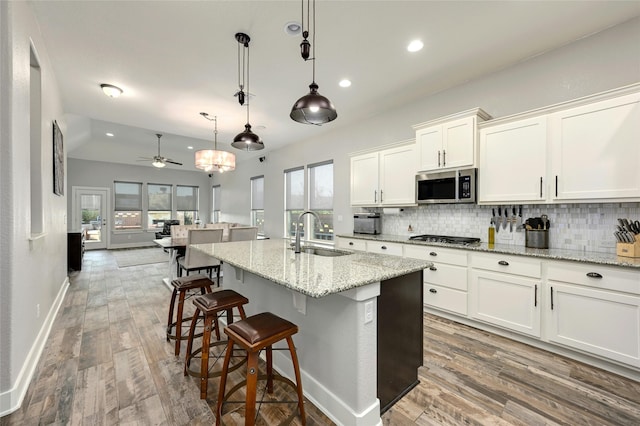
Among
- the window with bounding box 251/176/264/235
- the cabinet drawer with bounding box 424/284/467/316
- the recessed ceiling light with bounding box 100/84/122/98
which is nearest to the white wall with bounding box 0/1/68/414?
the recessed ceiling light with bounding box 100/84/122/98

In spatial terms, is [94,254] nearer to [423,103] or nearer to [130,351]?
[130,351]

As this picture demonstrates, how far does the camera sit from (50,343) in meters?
2.58

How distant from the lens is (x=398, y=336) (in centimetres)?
185

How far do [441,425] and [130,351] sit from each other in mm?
2639

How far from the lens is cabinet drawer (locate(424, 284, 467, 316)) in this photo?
2.98 meters

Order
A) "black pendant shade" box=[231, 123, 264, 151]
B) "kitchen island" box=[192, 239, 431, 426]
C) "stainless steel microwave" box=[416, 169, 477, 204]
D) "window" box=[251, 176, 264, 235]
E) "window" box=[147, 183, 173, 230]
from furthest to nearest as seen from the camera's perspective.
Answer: "window" box=[147, 183, 173, 230], "window" box=[251, 176, 264, 235], "stainless steel microwave" box=[416, 169, 477, 204], "black pendant shade" box=[231, 123, 264, 151], "kitchen island" box=[192, 239, 431, 426]

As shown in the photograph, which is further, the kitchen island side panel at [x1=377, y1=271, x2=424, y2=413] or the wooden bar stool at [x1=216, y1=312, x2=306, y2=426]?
the kitchen island side panel at [x1=377, y1=271, x2=424, y2=413]

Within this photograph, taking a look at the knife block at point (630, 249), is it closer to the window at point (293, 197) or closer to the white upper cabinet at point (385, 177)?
the white upper cabinet at point (385, 177)

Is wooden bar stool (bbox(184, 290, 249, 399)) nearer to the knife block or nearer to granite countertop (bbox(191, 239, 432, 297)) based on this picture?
granite countertop (bbox(191, 239, 432, 297))

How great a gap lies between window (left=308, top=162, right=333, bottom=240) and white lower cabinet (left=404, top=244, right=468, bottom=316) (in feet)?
7.85

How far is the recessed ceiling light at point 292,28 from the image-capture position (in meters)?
2.41

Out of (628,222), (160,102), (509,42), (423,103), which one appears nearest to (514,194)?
(628,222)

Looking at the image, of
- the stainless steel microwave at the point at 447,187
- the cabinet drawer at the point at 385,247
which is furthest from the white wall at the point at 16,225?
the stainless steel microwave at the point at 447,187

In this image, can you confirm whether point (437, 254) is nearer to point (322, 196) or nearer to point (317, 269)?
point (317, 269)
